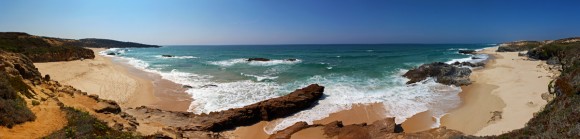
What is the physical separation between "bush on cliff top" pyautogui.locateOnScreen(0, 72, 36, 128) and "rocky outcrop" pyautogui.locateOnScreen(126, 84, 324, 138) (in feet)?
14.7

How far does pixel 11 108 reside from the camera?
27.3 feet

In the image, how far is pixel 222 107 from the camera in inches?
698

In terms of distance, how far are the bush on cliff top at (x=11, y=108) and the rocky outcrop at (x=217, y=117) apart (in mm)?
4472

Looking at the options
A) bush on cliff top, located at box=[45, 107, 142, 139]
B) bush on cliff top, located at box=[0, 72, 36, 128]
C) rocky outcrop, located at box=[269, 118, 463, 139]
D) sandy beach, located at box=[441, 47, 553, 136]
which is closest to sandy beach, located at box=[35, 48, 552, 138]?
sandy beach, located at box=[441, 47, 553, 136]

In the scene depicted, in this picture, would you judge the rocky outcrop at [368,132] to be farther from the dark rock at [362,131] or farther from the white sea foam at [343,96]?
the white sea foam at [343,96]

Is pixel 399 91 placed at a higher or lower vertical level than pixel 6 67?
lower

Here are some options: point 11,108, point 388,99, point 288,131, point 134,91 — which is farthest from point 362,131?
point 134,91

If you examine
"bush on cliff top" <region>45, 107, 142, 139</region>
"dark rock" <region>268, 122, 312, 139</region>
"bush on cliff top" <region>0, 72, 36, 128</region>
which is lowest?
Result: "dark rock" <region>268, 122, 312, 139</region>

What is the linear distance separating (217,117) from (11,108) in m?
7.32

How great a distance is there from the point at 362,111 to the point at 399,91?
21.2ft

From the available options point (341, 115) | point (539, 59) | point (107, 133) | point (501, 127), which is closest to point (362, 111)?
point (341, 115)

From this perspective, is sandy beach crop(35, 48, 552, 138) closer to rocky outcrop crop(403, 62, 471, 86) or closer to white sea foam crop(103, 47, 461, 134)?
white sea foam crop(103, 47, 461, 134)

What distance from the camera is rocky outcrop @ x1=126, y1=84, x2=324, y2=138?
1329 centimetres

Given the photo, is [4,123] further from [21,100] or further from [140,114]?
[140,114]
